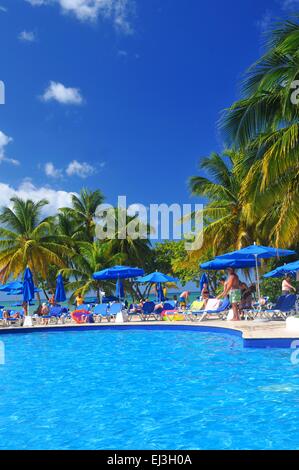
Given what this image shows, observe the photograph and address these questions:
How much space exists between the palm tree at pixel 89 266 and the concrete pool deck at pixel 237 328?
400 inches

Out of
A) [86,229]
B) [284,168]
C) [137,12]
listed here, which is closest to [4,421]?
[284,168]

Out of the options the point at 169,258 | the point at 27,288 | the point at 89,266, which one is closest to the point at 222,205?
the point at 89,266

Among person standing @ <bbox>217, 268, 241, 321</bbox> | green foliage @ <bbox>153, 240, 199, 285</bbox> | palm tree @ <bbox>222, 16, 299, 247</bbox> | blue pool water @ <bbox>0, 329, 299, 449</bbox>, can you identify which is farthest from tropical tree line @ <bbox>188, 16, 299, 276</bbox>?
green foliage @ <bbox>153, 240, 199, 285</bbox>

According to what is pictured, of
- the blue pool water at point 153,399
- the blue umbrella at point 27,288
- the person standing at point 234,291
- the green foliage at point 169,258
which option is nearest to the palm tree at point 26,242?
the blue umbrella at point 27,288

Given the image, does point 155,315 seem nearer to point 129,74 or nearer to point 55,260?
point 55,260

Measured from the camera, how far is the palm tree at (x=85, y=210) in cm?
3284

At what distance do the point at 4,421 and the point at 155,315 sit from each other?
12.2 m

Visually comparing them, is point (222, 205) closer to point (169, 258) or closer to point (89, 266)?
point (89, 266)

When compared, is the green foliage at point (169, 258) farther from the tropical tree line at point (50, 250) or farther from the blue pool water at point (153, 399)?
the blue pool water at point (153, 399)

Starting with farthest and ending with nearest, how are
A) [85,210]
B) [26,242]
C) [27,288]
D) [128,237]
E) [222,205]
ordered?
1. [85,210]
2. [128,237]
3. [26,242]
4. [222,205]
5. [27,288]

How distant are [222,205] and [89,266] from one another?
9.29m

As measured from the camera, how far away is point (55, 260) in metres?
27.4

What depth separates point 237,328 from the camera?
11.8 meters

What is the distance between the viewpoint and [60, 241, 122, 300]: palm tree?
88.3 ft
